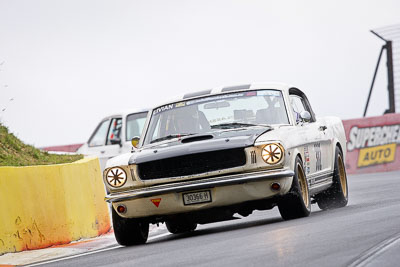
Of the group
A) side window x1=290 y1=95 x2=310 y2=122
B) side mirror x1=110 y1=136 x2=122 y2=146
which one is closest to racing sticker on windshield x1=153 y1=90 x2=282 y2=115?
side window x1=290 y1=95 x2=310 y2=122

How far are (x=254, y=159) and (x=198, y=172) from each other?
1.85ft

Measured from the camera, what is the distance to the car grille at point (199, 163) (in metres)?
9.88

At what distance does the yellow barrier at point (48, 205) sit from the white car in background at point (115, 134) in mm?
8468

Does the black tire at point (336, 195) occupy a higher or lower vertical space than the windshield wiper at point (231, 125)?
lower

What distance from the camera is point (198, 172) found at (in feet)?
32.5

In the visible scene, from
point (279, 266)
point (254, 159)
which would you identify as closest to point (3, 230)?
point (254, 159)

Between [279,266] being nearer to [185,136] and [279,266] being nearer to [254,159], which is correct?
[254,159]

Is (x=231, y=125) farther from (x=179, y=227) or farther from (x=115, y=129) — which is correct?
(x=115, y=129)

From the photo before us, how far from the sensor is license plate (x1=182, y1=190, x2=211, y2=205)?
9.81 m

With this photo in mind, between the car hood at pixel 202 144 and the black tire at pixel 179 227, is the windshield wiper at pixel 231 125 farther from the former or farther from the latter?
the black tire at pixel 179 227

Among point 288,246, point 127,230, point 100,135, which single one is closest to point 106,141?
point 100,135

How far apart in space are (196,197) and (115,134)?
12.5m

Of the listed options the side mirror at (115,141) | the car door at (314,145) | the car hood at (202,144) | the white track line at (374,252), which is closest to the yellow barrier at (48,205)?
the car hood at (202,144)

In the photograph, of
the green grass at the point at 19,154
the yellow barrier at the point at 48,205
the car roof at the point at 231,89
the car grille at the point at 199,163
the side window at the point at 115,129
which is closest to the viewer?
the car grille at the point at 199,163
